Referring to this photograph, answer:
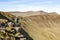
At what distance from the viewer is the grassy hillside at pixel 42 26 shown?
22.1 meters

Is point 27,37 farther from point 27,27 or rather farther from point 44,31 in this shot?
point 44,31

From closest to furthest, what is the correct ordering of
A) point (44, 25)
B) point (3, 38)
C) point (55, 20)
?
point (3, 38) < point (44, 25) < point (55, 20)

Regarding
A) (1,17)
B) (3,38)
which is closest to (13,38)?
(3,38)

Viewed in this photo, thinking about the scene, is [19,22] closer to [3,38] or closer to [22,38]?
[22,38]

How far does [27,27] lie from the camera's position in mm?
22547

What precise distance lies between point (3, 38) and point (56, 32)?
28.8 ft

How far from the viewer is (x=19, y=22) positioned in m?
22.6

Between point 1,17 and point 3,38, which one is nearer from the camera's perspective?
point 3,38

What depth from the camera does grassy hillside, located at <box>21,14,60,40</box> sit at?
72.6 ft

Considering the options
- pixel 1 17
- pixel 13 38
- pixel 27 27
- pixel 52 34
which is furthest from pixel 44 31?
pixel 13 38

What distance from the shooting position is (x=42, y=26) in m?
26.8

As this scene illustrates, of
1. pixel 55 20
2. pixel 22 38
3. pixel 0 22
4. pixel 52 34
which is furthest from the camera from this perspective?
pixel 55 20

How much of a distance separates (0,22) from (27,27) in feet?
8.73

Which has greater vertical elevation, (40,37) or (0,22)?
(0,22)
